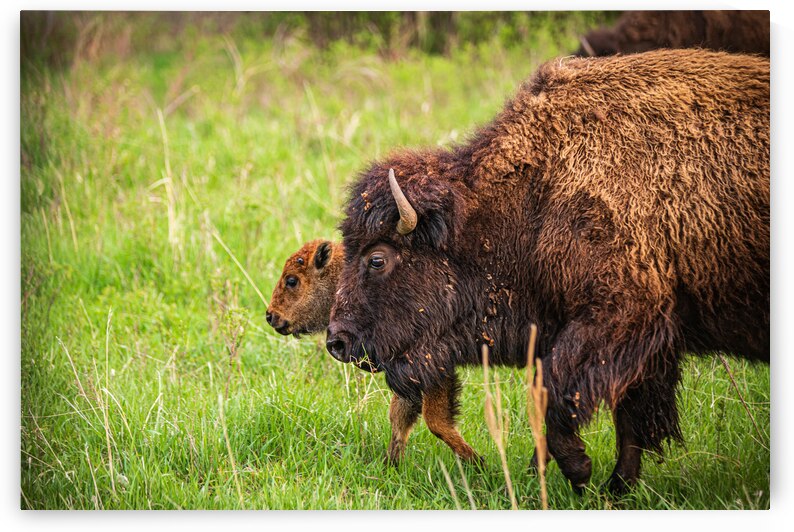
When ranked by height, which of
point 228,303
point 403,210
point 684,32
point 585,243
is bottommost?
point 228,303

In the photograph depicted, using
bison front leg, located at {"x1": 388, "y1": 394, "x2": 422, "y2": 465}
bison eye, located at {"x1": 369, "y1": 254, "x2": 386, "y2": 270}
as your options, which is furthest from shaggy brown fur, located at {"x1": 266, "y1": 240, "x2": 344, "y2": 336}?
bison eye, located at {"x1": 369, "y1": 254, "x2": 386, "y2": 270}

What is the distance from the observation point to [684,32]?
19.4ft

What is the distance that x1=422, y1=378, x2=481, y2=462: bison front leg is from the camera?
459 centimetres

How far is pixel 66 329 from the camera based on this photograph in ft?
18.5

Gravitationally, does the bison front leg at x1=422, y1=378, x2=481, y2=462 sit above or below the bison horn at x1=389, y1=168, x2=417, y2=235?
below

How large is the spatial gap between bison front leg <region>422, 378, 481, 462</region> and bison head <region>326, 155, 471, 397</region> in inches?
10.0

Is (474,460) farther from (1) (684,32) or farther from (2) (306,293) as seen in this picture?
(1) (684,32)

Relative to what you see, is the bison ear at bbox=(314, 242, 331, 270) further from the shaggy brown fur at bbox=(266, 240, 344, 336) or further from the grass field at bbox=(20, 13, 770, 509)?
the grass field at bbox=(20, 13, 770, 509)

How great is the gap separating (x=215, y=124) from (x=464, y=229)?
4737 mm

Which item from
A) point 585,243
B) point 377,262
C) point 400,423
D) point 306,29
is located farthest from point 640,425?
point 306,29

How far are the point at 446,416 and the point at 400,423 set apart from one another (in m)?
0.23

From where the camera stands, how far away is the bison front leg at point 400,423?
185 inches

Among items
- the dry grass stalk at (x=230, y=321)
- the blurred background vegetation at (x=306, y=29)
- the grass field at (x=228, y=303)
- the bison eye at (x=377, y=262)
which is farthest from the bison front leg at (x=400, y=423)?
the blurred background vegetation at (x=306, y=29)

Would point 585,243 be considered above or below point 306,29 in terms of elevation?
below
